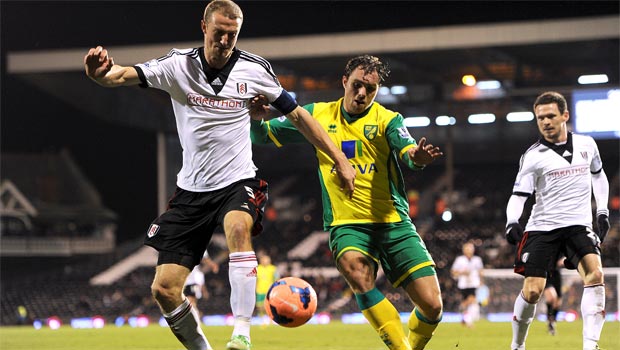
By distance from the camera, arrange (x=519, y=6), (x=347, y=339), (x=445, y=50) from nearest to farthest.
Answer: (x=347, y=339), (x=445, y=50), (x=519, y=6)

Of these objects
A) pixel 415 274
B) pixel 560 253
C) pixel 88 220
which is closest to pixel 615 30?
pixel 560 253

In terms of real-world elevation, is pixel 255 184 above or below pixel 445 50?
below

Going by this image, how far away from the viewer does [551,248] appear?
9008 millimetres

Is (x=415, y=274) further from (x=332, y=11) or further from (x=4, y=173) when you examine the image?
(x=4, y=173)

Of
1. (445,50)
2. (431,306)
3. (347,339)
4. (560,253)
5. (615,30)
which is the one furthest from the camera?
(445,50)

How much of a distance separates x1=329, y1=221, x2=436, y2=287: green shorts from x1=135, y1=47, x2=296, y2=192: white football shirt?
3.39 feet

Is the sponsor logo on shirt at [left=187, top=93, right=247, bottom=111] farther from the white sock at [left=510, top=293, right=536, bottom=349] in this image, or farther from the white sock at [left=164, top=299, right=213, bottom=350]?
the white sock at [left=510, top=293, right=536, bottom=349]

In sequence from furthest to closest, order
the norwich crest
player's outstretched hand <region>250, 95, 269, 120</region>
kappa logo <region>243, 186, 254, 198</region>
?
the norwich crest → player's outstretched hand <region>250, 95, 269, 120</region> → kappa logo <region>243, 186, 254, 198</region>

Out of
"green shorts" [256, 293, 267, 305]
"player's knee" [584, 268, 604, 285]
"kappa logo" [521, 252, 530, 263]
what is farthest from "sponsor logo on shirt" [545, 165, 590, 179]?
"green shorts" [256, 293, 267, 305]

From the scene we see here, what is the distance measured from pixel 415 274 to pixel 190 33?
3040 cm

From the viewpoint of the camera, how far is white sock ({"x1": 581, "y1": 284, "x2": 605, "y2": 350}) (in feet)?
28.4

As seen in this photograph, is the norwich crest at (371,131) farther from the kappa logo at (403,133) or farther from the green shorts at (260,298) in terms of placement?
the green shorts at (260,298)

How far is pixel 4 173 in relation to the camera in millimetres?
53156

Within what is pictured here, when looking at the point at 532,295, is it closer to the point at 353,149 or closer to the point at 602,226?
the point at 602,226
